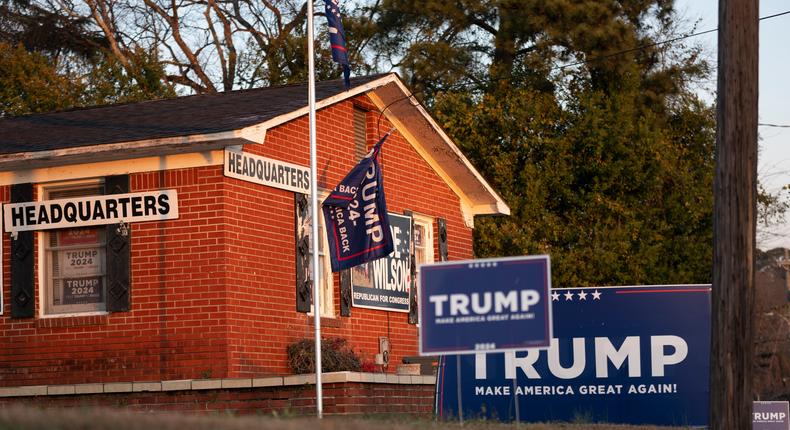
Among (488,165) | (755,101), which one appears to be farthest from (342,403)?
(488,165)

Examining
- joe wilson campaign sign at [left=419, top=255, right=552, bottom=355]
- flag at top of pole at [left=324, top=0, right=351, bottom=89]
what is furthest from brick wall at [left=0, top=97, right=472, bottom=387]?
joe wilson campaign sign at [left=419, top=255, right=552, bottom=355]

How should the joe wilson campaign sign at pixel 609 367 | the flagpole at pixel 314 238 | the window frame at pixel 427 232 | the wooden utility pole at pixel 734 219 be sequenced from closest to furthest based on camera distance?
1. the wooden utility pole at pixel 734 219
2. the joe wilson campaign sign at pixel 609 367
3. the flagpole at pixel 314 238
4. the window frame at pixel 427 232

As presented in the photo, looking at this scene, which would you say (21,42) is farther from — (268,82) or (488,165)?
(488,165)

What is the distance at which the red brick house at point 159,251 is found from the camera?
18.0 m

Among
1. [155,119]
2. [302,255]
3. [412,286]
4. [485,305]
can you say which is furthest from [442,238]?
[485,305]

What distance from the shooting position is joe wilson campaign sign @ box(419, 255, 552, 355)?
37.1ft

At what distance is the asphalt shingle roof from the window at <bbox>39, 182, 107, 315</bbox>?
79cm

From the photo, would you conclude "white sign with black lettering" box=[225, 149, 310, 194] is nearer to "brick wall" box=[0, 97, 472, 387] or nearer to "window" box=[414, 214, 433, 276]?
"brick wall" box=[0, 97, 472, 387]

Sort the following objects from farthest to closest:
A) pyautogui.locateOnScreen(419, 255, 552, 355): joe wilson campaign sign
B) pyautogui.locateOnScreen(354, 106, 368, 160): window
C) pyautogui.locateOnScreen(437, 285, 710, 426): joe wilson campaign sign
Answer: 1. pyautogui.locateOnScreen(354, 106, 368, 160): window
2. pyautogui.locateOnScreen(437, 285, 710, 426): joe wilson campaign sign
3. pyautogui.locateOnScreen(419, 255, 552, 355): joe wilson campaign sign

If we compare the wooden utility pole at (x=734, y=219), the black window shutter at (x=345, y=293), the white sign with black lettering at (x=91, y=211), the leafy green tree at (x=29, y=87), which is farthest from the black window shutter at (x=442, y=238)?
the leafy green tree at (x=29, y=87)

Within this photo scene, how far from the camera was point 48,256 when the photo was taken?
19109mm

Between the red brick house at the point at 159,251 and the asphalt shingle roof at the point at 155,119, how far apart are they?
2.8 inches

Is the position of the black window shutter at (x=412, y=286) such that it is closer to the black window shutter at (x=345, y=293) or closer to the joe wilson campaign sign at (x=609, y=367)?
the black window shutter at (x=345, y=293)

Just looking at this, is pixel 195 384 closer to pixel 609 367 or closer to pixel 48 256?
pixel 48 256
